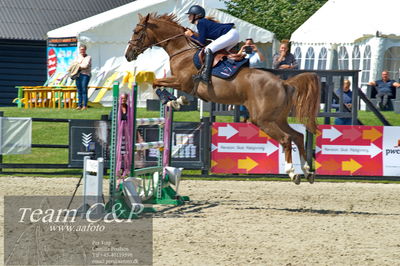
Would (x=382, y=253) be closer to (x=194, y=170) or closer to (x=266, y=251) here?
(x=266, y=251)

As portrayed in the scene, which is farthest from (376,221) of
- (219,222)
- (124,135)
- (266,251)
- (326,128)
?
(326,128)

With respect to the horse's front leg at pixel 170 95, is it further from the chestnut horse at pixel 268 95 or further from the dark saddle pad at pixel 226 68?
the dark saddle pad at pixel 226 68

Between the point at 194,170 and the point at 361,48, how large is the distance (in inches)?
369

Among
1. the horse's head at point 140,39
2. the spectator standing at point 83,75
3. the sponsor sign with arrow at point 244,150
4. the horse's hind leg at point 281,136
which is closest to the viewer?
the horse's hind leg at point 281,136

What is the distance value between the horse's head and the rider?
2.43 feet

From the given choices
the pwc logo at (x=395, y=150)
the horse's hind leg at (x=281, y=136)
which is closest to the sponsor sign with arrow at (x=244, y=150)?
the pwc logo at (x=395, y=150)

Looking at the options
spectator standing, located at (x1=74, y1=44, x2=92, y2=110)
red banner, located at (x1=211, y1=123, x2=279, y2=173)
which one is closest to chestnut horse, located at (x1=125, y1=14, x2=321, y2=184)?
red banner, located at (x1=211, y1=123, x2=279, y2=173)

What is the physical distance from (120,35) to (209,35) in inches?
491

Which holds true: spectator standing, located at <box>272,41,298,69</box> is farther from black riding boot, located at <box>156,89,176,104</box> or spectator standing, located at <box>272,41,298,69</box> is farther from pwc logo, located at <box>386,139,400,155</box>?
black riding boot, located at <box>156,89,176,104</box>

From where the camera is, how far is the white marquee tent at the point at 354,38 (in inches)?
859

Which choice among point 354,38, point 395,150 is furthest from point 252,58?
point 354,38

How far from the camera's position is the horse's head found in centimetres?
1146

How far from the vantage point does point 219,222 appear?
9.40 metres

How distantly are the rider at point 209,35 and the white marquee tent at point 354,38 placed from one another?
37.6 ft
